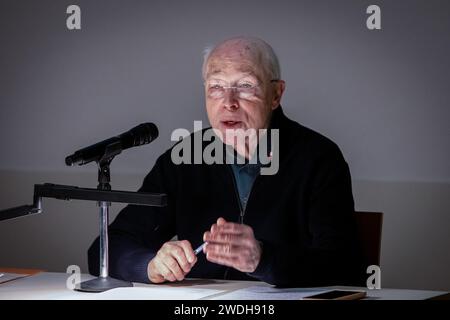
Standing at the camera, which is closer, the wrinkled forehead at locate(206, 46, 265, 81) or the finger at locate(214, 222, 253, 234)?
the finger at locate(214, 222, 253, 234)

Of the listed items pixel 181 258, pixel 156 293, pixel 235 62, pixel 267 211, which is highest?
pixel 235 62

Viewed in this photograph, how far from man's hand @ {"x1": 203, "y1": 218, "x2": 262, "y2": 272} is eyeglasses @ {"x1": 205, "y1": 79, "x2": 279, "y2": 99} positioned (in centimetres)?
64

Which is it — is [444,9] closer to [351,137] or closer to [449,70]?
[449,70]

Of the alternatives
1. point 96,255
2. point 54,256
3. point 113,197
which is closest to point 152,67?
point 54,256

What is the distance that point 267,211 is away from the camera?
316cm

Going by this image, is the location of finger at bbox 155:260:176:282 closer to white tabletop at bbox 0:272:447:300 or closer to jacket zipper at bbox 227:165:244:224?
white tabletop at bbox 0:272:447:300

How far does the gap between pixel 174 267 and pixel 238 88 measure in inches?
28.7

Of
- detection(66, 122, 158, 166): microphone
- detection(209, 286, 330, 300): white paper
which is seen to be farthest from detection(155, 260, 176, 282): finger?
detection(66, 122, 158, 166): microphone

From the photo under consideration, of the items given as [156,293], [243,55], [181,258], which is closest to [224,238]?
[181,258]

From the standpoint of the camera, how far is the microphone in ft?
8.62

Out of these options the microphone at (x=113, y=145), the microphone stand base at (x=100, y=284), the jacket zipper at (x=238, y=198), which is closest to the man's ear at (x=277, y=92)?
the jacket zipper at (x=238, y=198)

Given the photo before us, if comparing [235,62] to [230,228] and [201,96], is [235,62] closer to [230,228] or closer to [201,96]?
[230,228]

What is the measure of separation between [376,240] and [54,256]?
224cm

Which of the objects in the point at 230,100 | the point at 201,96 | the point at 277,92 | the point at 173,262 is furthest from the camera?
the point at 201,96
